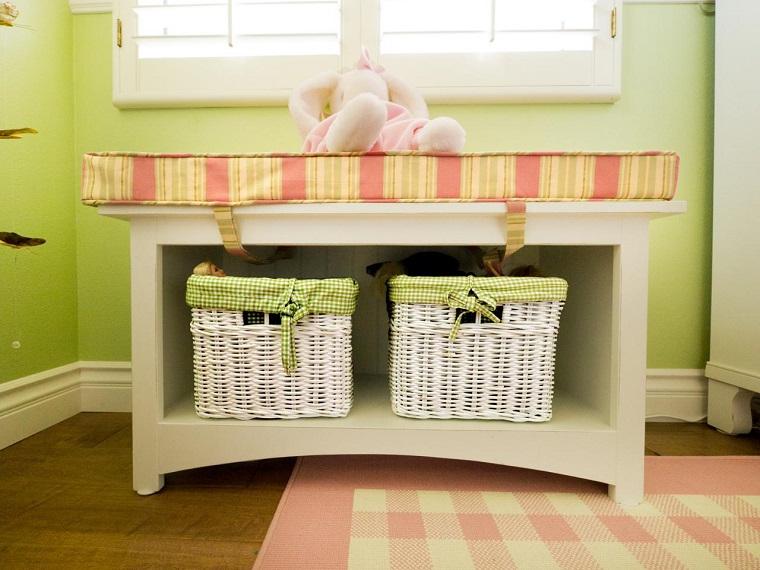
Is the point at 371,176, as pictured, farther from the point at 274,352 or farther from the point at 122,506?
the point at 122,506

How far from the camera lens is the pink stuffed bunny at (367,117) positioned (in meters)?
0.82

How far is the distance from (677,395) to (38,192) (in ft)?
5.54

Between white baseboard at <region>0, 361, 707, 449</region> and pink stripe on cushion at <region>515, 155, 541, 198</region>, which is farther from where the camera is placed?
white baseboard at <region>0, 361, 707, 449</region>

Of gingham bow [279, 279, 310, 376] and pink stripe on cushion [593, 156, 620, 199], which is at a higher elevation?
pink stripe on cushion [593, 156, 620, 199]

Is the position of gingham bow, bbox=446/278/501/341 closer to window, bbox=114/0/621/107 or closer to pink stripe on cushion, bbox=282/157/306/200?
pink stripe on cushion, bbox=282/157/306/200

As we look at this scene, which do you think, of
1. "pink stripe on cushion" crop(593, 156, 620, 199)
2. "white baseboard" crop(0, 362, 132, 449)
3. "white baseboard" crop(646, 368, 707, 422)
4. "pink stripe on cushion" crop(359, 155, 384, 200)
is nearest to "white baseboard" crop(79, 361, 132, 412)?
"white baseboard" crop(0, 362, 132, 449)

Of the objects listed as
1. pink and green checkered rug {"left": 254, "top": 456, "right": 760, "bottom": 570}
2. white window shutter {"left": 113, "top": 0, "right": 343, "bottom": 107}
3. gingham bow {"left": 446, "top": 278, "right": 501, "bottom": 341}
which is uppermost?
white window shutter {"left": 113, "top": 0, "right": 343, "bottom": 107}

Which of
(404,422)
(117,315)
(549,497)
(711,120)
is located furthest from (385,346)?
(711,120)

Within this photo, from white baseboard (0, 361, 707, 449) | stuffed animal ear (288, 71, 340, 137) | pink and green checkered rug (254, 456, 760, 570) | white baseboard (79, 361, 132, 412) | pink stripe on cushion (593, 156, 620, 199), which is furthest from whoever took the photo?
white baseboard (79, 361, 132, 412)

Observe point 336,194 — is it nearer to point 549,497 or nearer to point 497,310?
point 497,310

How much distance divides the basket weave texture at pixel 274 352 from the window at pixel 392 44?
0.68 metres

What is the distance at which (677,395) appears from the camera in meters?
1.28

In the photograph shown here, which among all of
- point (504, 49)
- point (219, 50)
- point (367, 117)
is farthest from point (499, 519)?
point (219, 50)

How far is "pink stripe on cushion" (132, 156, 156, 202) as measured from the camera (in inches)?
31.4
